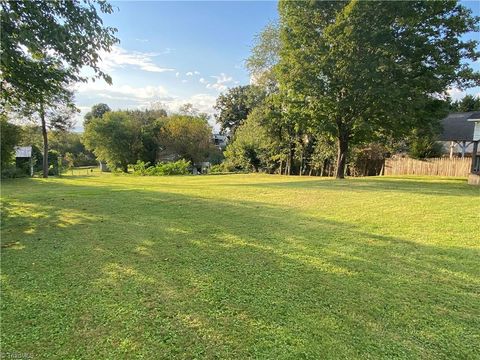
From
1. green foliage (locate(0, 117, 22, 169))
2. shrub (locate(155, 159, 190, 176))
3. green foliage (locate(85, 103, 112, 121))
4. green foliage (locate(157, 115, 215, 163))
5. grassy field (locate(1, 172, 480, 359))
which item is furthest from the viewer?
green foliage (locate(85, 103, 112, 121))

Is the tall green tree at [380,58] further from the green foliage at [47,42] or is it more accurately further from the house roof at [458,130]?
the house roof at [458,130]

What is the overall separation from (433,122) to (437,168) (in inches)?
308

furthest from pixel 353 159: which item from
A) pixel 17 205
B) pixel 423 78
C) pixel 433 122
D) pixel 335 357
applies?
pixel 335 357

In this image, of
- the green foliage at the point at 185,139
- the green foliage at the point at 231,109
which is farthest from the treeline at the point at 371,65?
the green foliage at the point at 231,109

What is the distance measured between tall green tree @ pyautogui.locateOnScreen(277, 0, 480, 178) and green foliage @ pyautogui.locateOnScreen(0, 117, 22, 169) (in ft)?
57.5

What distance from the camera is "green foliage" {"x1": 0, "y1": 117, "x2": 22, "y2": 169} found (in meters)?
19.0

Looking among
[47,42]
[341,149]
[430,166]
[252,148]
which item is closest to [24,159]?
[252,148]

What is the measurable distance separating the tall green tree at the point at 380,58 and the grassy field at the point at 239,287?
891cm

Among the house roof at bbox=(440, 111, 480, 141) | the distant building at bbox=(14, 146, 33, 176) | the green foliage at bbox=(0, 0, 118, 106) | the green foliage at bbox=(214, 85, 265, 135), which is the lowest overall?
the distant building at bbox=(14, 146, 33, 176)

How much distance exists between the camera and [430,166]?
21250 millimetres

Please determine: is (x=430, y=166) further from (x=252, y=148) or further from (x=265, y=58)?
(x=252, y=148)

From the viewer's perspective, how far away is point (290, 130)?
2875cm

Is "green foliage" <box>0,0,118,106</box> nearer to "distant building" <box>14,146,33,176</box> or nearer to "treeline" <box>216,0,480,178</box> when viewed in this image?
"treeline" <box>216,0,480,178</box>

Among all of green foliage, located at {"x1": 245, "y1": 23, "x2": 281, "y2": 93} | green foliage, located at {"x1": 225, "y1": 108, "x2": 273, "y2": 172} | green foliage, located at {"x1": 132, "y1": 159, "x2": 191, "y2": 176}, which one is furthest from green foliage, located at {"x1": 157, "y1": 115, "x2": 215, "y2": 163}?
green foliage, located at {"x1": 245, "y1": 23, "x2": 281, "y2": 93}
